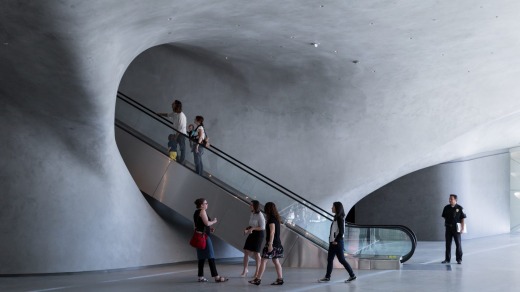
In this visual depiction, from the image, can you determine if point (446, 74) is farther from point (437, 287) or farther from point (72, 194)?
point (72, 194)

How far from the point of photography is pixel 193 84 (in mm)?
19797

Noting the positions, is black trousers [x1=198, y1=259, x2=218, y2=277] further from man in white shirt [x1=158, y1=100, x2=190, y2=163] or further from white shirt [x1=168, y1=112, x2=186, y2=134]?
white shirt [x1=168, y1=112, x2=186, y2=134]

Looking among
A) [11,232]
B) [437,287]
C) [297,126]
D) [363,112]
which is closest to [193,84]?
[297,126]

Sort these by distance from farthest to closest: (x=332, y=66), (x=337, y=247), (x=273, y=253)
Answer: (x=332, y=66) → (x=337, y=247) → (x=273, y=253)

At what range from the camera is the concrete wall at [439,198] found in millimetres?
28844

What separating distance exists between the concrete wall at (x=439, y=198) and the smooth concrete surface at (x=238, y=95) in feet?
17.7

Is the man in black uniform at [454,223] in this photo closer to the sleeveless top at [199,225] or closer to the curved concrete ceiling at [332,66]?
the curved concrete ceiling at [332,66]

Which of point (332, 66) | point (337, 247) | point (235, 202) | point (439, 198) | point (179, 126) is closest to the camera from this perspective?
point (337, 247)

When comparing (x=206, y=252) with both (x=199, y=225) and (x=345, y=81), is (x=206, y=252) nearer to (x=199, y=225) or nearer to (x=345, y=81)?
(x=199, y=225)

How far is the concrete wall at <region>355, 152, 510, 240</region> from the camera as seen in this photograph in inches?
1136

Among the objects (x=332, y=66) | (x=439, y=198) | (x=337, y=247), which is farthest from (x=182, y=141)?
(x=439, y=198)

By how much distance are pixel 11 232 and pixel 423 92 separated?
11760mm

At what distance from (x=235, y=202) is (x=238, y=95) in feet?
17.2

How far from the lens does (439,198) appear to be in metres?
28.8
